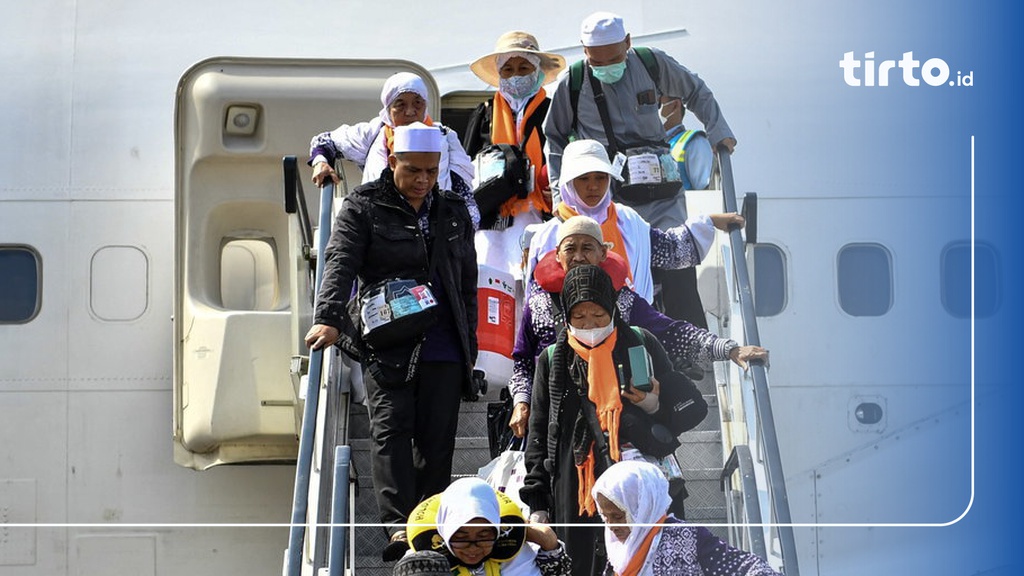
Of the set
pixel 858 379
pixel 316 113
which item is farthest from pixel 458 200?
pixel 858 379

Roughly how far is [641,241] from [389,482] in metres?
1.24

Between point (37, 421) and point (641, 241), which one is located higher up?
point (641, 241)

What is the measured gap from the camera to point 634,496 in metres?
4.78

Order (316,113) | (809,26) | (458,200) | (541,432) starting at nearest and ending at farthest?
(541,432) < (458,200) < (316,113) < (809,26)

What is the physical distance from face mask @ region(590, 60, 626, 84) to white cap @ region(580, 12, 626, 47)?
4.0 inches

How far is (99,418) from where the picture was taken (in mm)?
8477

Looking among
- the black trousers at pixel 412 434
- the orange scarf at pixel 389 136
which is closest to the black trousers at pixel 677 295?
the orange scarf at pixel 389 136

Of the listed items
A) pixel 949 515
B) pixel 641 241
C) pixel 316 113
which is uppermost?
pixel 316 113

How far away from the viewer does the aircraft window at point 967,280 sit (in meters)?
8.29

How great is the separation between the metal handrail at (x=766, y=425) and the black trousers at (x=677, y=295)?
25 centimetres

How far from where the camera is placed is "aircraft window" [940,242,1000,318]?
8289 mm

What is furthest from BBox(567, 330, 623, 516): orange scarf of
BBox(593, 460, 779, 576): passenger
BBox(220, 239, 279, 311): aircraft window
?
BBox(220, 239, 279, 311): aircraft window

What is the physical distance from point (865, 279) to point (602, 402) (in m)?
3.42

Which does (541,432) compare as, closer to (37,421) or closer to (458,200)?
(458,200)
